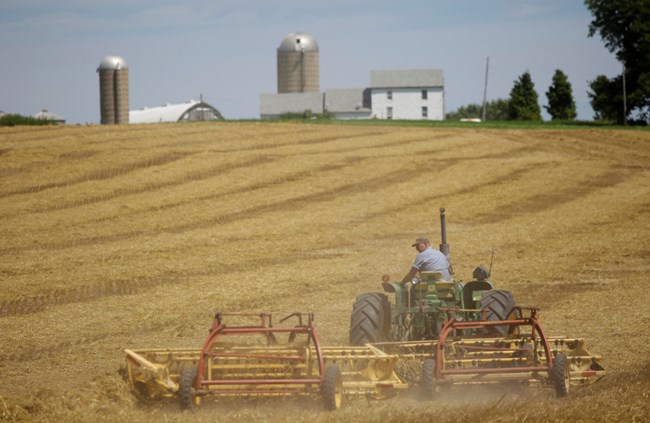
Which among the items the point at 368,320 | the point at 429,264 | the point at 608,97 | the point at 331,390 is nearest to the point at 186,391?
the point at 331,390

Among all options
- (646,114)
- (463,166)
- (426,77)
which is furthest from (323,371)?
(426,77)

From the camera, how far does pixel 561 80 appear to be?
98812mm

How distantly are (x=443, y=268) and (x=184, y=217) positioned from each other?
763 inches

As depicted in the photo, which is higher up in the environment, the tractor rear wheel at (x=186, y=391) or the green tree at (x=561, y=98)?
the green tree at (x=561, y=98)

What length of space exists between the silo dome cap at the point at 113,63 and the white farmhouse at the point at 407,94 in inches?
1092

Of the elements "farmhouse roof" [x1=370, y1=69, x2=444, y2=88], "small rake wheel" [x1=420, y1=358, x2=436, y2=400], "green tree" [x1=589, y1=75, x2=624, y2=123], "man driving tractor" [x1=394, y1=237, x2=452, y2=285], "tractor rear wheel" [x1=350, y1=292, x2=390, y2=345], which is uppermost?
"farmhouse roof" [x1=370, y1=69, x2=444, y2=88]

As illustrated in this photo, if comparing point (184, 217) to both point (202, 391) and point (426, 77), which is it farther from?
point (426, 77)

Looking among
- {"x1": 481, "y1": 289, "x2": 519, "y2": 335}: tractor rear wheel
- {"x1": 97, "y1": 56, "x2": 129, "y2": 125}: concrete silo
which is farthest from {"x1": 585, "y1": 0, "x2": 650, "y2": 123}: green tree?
{"x1": 481, "y1": 289, "x2": 519, "y2": 335}: tractor rear wheel

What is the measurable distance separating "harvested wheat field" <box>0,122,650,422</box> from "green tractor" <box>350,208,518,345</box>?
1414mm

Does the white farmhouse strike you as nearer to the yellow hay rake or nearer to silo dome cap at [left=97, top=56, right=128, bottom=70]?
silo dome cap at [left=97, top=56, right=128, bottom=70]

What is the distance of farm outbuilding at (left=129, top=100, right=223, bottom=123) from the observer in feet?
398

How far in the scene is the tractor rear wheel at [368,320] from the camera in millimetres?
13391

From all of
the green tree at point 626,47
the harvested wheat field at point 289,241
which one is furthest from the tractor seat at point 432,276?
the green tree at point 626,47

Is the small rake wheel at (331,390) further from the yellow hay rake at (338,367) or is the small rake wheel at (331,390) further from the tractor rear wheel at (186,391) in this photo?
the tractor rear wheel at (186,391)
